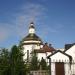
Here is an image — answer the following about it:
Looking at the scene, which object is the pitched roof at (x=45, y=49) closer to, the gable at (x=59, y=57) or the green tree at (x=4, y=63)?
the gable at (x=59, y=57)

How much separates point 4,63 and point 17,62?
1.24m

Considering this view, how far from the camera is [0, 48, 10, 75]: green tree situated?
92.9ft

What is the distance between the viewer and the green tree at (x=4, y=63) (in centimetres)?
2831

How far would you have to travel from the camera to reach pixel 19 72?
Answer: 92.4 ft

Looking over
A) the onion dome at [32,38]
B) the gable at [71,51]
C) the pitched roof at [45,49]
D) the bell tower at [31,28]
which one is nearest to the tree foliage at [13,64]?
the gable at [71,51]

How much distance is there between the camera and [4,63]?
94.4 ft

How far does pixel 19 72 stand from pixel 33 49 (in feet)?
137

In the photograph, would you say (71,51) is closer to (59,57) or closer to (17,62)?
(59,57)

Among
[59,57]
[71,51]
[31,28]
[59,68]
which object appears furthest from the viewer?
[31,28]

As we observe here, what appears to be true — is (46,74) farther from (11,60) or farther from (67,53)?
(11,60)

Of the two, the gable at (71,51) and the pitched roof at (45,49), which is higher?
the pitched roof at (45,49)

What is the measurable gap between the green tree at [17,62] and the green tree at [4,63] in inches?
17.4

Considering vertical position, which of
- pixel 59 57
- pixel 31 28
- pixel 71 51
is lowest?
pixel 59 57

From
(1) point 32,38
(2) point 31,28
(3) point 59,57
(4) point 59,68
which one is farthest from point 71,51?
(2) point 31,28
